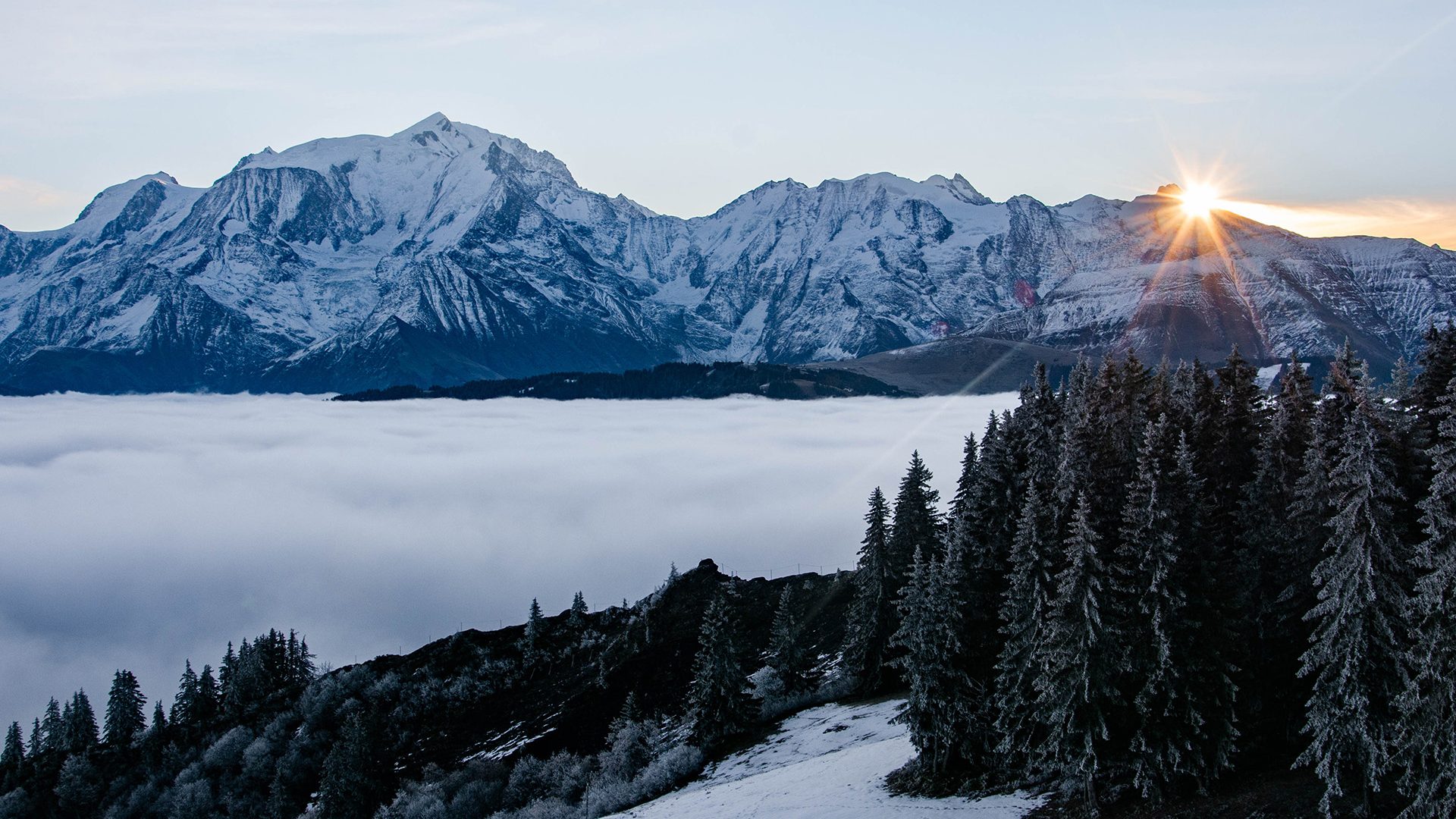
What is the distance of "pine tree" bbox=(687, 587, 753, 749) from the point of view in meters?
66.8

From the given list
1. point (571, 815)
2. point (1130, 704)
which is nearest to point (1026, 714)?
point (1130, 704)

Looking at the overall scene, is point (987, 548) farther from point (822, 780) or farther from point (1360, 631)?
point (1360, 631)

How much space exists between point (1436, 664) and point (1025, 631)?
643 inches

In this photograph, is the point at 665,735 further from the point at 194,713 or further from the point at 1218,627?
the point at 194,713

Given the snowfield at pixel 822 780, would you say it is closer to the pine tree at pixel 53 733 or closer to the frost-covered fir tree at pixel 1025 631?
the frost-covered fir tree at pixel 1025 631

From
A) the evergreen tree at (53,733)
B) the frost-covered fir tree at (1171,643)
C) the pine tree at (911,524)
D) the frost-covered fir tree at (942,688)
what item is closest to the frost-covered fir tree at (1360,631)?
the frost-covered fir tree at (1171,643)

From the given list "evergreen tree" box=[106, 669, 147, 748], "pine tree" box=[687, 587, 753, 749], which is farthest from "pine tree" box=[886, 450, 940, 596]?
"evergreen tree" box=[106, 669, 147, 748]

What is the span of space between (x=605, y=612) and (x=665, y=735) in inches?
2397

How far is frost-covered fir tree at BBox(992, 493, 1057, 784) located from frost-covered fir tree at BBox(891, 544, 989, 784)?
185 cm

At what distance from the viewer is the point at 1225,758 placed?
35688 mm

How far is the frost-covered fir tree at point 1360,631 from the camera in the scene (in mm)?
32688

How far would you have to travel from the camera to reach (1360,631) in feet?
108

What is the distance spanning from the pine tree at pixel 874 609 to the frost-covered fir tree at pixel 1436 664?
36476 mm

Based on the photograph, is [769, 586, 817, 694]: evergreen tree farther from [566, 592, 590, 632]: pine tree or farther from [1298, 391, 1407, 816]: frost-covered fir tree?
[566, 592, 590, 632]: pine tree
